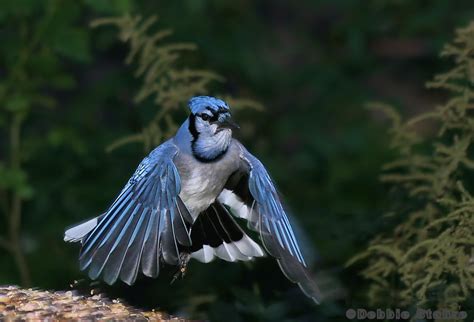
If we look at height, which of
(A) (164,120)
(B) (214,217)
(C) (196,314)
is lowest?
(C) (196,314)

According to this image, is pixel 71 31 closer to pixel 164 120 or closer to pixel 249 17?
pixel 164 120

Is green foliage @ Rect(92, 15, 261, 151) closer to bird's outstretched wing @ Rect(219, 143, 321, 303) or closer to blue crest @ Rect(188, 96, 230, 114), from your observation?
blue crest @ Rect(188, 96, 230, 114)

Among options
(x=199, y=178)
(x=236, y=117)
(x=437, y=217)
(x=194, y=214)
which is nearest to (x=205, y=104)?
(x=199, y=178)

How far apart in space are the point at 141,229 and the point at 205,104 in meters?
0.51

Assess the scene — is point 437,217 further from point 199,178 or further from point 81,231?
point 81,231

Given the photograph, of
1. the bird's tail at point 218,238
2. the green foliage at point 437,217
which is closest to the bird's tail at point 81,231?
the bird's tail at point 218,238

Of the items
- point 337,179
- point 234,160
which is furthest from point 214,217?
point 337,179

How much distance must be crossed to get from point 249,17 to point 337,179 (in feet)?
3.03

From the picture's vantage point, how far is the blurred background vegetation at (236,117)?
488cm

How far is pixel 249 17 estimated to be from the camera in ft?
20.0

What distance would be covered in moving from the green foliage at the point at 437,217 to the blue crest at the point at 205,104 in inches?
23.3

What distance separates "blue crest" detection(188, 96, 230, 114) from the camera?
4016 mm

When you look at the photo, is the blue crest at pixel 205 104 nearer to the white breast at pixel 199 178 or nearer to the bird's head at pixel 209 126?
the bird's head at pixel 209 126

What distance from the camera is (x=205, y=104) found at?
13.2 feet
